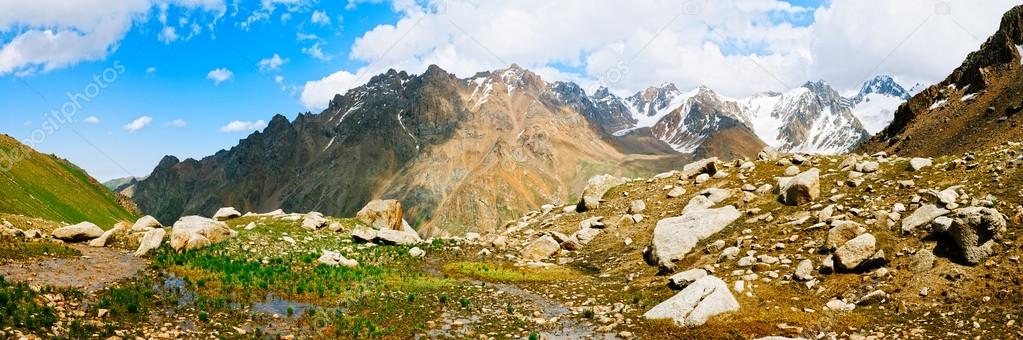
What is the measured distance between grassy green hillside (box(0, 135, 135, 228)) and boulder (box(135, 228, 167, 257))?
3629 centimetres

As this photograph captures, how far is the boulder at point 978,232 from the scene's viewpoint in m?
20.5

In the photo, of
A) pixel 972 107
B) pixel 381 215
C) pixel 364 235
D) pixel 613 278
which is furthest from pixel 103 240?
pixel 972 107

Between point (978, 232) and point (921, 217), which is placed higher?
point (921, 217)

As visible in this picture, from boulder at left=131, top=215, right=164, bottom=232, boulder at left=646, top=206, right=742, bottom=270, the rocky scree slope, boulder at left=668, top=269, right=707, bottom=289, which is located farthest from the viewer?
boulder at left=131, top=215, right=164, bottom=232

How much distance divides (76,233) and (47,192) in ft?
192

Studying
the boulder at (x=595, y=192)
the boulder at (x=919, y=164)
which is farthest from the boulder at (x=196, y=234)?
the boulder at (x=919, y=164)

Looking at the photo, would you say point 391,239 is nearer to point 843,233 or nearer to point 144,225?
point 144,225

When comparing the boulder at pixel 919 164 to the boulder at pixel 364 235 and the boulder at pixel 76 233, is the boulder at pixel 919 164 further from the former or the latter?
the boulder at pixel 76 233

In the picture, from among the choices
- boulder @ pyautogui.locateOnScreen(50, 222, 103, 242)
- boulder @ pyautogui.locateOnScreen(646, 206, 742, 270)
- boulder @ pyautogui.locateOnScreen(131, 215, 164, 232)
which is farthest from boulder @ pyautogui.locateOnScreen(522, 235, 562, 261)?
boulder @ pyautogui.locateOnScreen(50, 222, 103, 242)

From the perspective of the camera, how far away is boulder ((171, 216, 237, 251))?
131ft

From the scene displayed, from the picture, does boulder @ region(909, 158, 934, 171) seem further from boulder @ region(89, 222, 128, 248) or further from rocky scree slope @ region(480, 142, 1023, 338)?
boulder @ region(89, 222, 128, 248)

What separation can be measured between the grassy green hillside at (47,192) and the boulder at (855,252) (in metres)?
77.2

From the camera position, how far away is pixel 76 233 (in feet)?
135

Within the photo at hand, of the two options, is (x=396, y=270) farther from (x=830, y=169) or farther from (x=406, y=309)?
(x=830, y=169)
